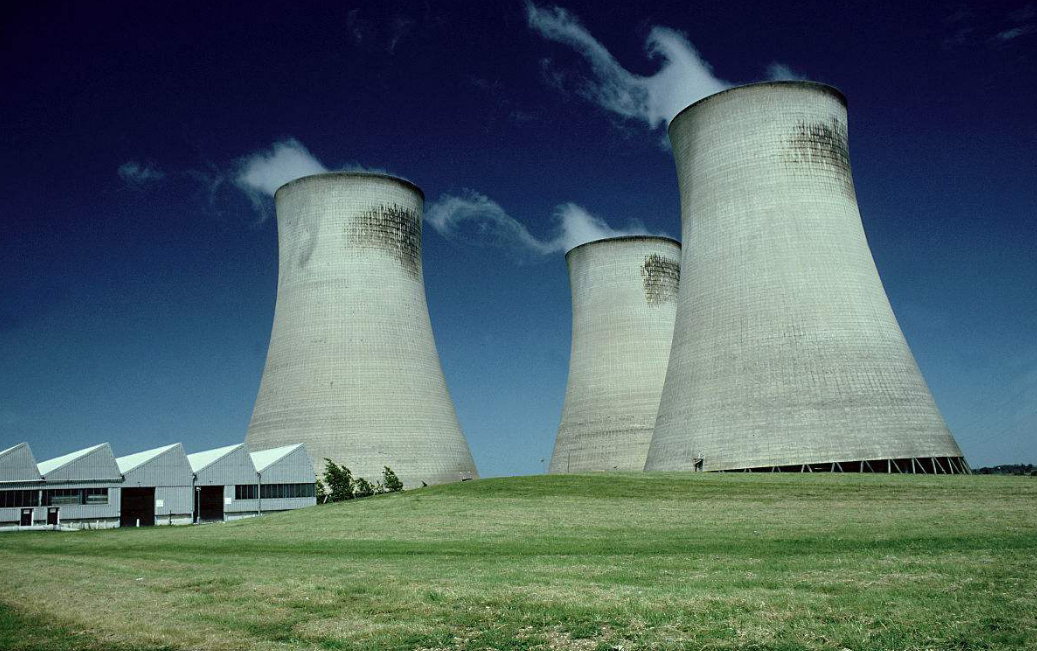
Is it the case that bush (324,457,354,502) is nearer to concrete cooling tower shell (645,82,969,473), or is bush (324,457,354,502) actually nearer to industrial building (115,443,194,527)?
industrial building (115,443,194,527)

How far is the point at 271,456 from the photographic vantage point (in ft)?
88.1

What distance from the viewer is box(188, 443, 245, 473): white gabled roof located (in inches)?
1054

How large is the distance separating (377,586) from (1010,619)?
15.8ft

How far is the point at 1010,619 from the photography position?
195 inches

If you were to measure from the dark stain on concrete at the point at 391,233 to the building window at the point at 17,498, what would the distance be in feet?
40.8

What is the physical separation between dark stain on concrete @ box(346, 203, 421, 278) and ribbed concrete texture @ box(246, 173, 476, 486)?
40 mm

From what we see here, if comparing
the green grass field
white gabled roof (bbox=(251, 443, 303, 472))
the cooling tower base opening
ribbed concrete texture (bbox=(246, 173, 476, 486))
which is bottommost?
the green grass field

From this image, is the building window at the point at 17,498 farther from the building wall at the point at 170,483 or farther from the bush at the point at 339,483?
the bush at the point at 339,483

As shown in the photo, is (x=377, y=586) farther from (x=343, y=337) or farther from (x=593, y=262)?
(x=593, y=262)

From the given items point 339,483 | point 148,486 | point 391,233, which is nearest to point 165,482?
point 148,486

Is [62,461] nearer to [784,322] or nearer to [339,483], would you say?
[339,483]

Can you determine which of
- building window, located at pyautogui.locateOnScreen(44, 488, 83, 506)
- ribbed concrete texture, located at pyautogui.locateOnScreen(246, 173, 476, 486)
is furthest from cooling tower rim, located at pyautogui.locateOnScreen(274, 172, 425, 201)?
building window, located at pyautogui.locateOnScreen(44, 488, 83, 506)

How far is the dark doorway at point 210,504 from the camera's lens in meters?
27.6

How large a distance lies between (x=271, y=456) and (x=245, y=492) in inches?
64.1
